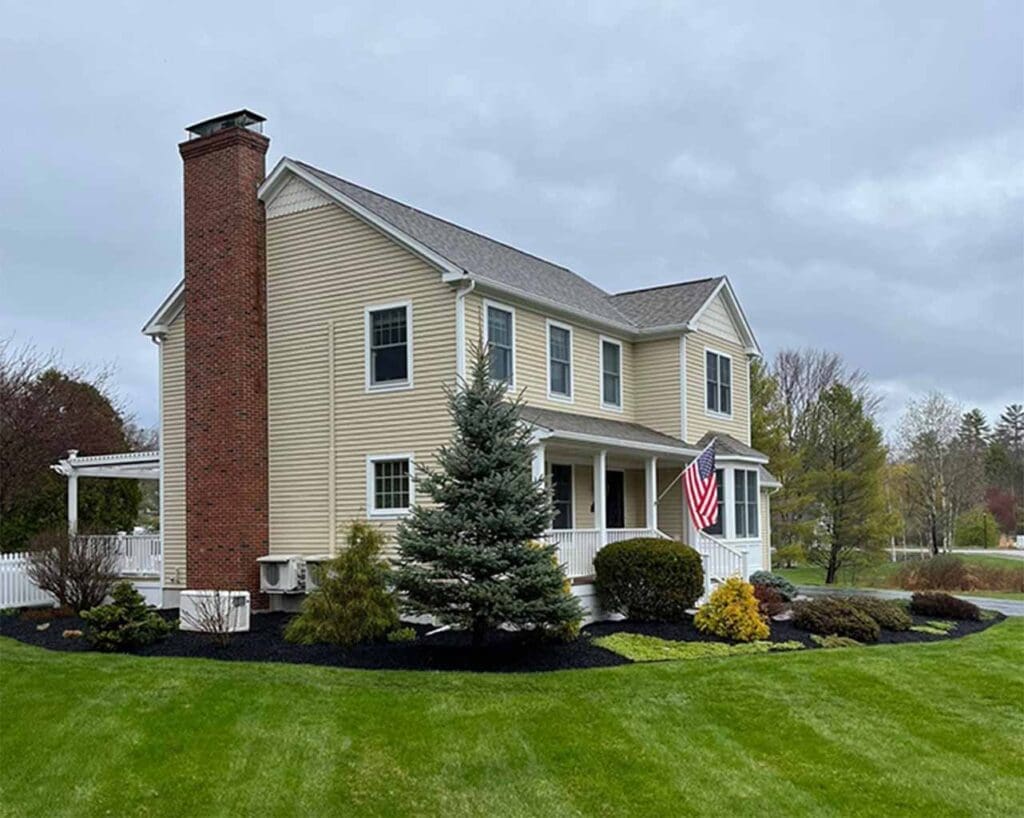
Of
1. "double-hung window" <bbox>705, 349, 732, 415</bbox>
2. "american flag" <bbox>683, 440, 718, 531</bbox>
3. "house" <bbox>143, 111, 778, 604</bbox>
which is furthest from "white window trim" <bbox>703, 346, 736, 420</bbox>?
"american flag" <bbox>683, 440, 718, 531</bbox>

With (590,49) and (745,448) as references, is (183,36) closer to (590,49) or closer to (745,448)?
(590,49)

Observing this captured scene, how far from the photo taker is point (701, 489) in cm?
1614

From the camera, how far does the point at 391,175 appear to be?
2664 cm

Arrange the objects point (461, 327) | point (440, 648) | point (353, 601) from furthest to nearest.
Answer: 1. point (461, 327)
2. point (353, 601)
3. point (440, 648)

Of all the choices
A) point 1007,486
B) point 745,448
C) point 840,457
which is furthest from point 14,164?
point 1007,486

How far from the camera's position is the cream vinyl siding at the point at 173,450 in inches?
700

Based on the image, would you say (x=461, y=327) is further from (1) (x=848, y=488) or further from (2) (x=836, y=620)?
(1) (x=848, y=488)

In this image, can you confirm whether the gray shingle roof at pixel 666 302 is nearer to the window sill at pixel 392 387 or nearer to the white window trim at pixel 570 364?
the white window trim at pixel 570 364

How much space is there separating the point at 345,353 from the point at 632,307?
815cm

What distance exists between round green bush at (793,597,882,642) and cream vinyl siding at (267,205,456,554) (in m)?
6.32

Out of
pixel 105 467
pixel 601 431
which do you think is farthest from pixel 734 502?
pixel 105 467

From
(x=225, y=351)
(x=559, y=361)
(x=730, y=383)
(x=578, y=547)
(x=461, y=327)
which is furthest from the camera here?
(x=730, y=383)

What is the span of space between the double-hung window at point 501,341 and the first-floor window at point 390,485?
2229 mm

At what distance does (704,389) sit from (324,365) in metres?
8.89
